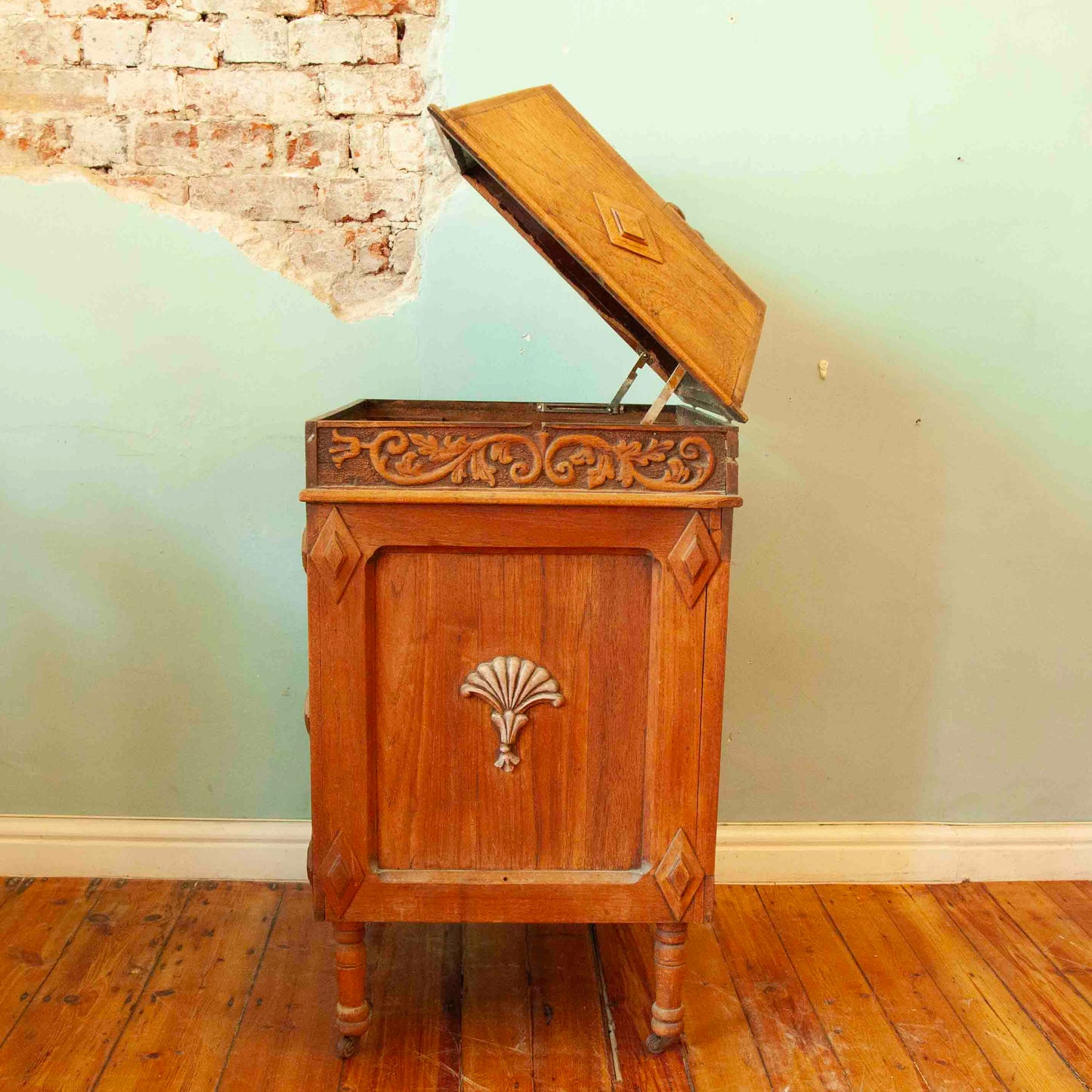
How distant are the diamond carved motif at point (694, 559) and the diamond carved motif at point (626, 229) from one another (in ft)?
1.36

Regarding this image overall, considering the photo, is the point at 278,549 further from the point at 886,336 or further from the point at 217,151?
the point at 886,336

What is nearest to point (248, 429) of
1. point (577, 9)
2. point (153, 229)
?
point (153, 229)

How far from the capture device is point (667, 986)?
186cm

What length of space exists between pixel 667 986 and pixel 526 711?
57 centimetres

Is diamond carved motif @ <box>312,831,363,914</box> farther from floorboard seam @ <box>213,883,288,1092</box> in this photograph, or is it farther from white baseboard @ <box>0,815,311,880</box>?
white baseboard @ <box>0,815,311,880</box>

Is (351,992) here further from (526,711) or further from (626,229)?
(626,229)

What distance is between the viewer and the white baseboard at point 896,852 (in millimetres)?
2469

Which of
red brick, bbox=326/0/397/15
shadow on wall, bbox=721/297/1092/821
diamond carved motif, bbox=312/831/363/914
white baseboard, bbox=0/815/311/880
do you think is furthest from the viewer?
white baseboard, bbox=0/815/311/880

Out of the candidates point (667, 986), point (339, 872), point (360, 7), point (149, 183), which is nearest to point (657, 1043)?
point (667, 986)

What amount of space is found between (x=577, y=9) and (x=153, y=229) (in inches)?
38.0

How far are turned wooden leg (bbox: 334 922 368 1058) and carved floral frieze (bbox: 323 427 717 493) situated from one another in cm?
80

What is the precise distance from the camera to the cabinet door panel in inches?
67.3

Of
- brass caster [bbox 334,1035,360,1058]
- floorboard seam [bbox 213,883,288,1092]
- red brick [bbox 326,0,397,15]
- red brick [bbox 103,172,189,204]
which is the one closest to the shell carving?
brass caster [bbox 334,1035,360,1058]

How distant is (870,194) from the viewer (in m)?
2.21
